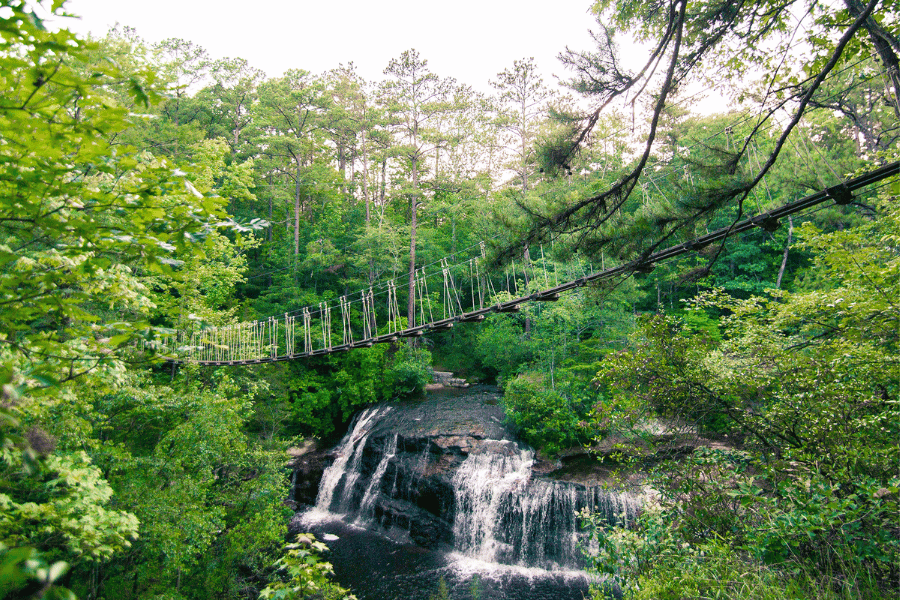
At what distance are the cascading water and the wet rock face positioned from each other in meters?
0.02

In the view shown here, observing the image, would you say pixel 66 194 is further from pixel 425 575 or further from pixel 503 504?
pixel 503 504

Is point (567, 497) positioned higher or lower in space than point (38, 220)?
lower

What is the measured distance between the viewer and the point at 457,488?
8.45m

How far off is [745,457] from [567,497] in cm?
463

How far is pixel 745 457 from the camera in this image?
338cm

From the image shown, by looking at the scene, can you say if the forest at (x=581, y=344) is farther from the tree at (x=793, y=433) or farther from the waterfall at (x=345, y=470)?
the waterfall at (x=345, y=470)

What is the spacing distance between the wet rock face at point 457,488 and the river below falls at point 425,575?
0.30 metres

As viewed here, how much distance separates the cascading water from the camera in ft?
23.9

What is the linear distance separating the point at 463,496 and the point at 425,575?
1542 millimetres

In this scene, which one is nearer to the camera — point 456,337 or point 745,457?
point 745,457

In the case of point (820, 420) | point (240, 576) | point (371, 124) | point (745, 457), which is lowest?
point (240, 576)

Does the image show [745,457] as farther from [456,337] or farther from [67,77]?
[456,337]

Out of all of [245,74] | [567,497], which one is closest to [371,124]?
[245,74]

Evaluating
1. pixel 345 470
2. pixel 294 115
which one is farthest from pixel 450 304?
pixel 294 115
